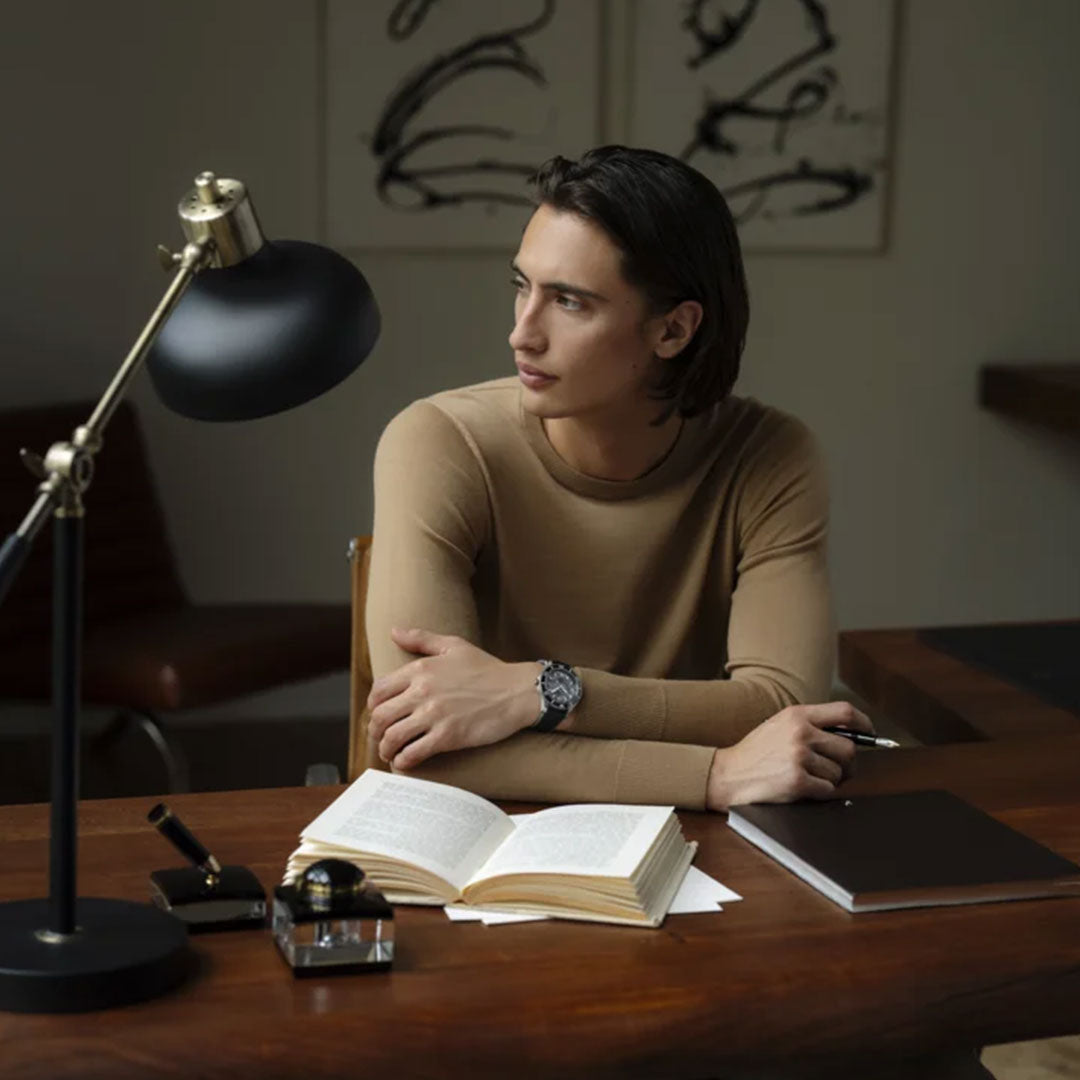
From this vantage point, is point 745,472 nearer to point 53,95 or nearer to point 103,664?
point 103,664

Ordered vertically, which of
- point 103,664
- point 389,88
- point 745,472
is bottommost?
point 103,664

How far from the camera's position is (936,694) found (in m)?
2.33

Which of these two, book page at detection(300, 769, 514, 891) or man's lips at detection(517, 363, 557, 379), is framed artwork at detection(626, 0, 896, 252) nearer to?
man's lips at detection(517, 363, 557, 379)

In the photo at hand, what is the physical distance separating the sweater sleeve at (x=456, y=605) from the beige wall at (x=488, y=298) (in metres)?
2.23

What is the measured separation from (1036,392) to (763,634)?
2.58m

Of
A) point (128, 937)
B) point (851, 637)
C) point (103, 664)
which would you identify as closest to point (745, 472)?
point (851, 637)

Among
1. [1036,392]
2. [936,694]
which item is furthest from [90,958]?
[1036,392]

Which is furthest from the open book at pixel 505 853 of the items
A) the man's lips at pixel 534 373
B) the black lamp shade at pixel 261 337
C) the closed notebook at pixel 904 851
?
the man's lips at pixel 534 373

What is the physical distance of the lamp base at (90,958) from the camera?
126cm

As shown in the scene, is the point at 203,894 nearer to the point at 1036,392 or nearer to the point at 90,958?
the point at 90,958

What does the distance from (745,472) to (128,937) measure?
3.60 feet

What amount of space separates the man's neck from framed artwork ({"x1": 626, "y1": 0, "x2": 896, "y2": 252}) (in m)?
2.40

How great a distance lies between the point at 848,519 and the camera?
15.6 ft

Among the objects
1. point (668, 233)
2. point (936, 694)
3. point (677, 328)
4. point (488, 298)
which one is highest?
point (668, 233)
